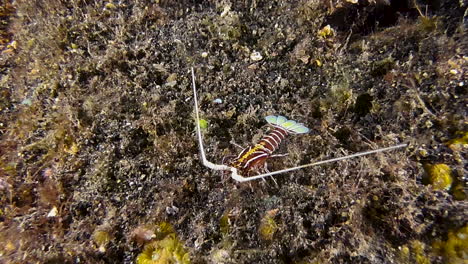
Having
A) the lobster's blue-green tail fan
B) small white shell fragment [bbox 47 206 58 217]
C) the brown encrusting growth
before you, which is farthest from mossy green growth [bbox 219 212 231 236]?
small white shell fragment [bbox 47 206 58 217]

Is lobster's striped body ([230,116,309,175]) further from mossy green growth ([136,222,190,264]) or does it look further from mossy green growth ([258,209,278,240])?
mossy green growth ([136,222,190,264])

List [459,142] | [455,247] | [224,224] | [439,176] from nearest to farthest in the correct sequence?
[455,247] → [439,176] → [459,142] → [224,224]

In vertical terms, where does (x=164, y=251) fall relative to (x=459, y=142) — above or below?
above

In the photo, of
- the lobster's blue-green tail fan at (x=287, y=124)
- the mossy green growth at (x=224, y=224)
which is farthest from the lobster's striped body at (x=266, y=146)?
the mossy green growth at (x=224, y=224)

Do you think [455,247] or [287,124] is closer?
[455,247]

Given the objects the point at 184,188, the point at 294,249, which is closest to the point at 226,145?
the point at 184,188

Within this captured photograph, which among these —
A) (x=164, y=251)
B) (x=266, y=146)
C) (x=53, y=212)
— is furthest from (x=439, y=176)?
(x=53, y=212)

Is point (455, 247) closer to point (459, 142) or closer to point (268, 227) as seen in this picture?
point (459, 142)

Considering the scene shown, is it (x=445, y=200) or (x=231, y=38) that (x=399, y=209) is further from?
(x=231, y=38)
